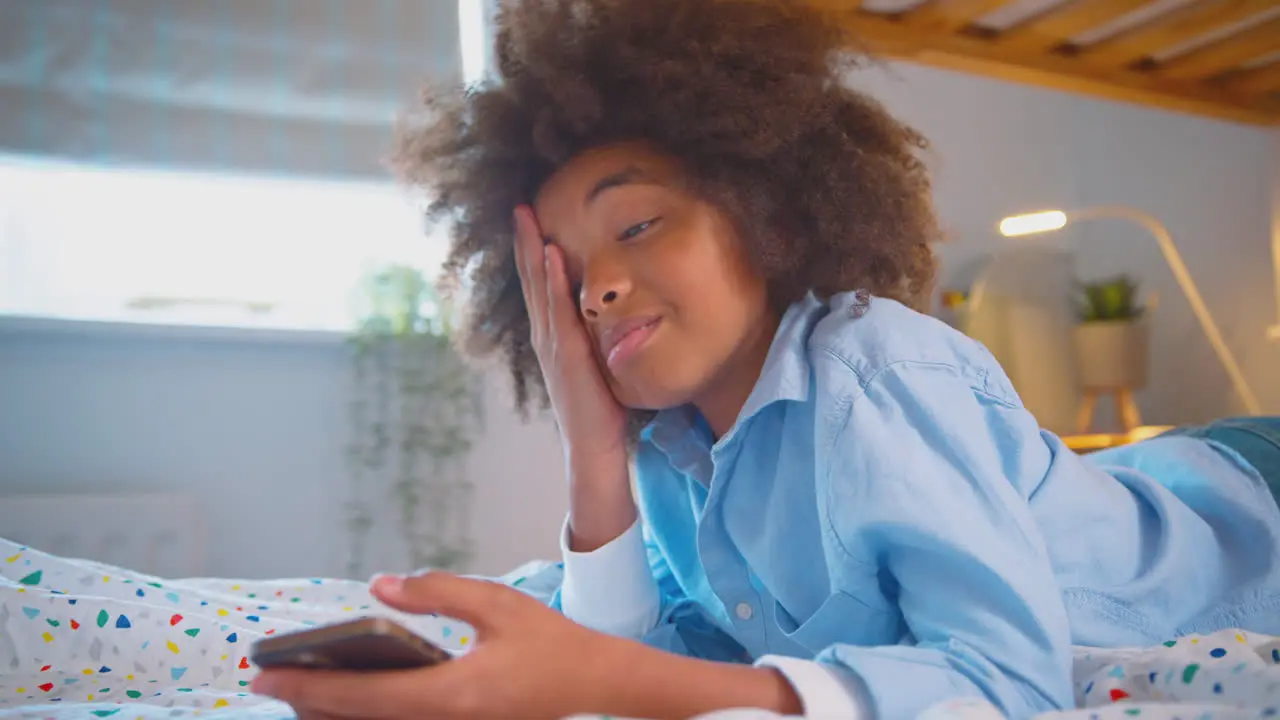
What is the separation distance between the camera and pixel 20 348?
167 cm

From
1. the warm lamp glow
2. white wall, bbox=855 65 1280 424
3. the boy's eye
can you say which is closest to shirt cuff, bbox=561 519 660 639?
the boy's eye

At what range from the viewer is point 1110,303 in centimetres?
250

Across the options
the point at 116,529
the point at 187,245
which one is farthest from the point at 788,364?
the point at 187,245

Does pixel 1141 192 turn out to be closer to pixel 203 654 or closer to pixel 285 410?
pixel 285 410

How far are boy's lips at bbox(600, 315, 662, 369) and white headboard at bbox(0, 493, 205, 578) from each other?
113 centimetres

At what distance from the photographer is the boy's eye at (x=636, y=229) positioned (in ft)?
2.88

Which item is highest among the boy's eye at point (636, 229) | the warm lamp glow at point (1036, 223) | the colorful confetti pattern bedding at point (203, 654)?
the warm lamp glow at point (1036, 223)

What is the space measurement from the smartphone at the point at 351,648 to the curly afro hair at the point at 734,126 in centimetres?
52

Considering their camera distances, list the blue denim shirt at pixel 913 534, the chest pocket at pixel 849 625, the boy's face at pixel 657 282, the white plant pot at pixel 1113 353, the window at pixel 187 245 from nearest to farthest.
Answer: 1. the blue denim shirt at pixel 913 534
2. the chest pocket at pixel 849 625
3. the boy's face at pixel 657 282
4. the window at pixel 187 245
5. the white plant pot at pixel 1113 353

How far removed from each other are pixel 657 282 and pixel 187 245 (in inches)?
54.3

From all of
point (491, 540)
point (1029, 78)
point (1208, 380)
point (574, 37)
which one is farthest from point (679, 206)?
point (1208, 380)

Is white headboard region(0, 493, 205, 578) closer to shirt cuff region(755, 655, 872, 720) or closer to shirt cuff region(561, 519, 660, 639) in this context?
shirt cuff region(561, 519, 660, 639)

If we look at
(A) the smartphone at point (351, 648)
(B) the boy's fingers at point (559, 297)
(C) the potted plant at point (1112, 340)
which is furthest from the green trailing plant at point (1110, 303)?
(A) the smartphone at point (351, 648)

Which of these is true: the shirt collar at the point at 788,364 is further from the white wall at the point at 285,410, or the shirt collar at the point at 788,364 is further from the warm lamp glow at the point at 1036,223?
the warm lamp glow at the point at 1036,223
